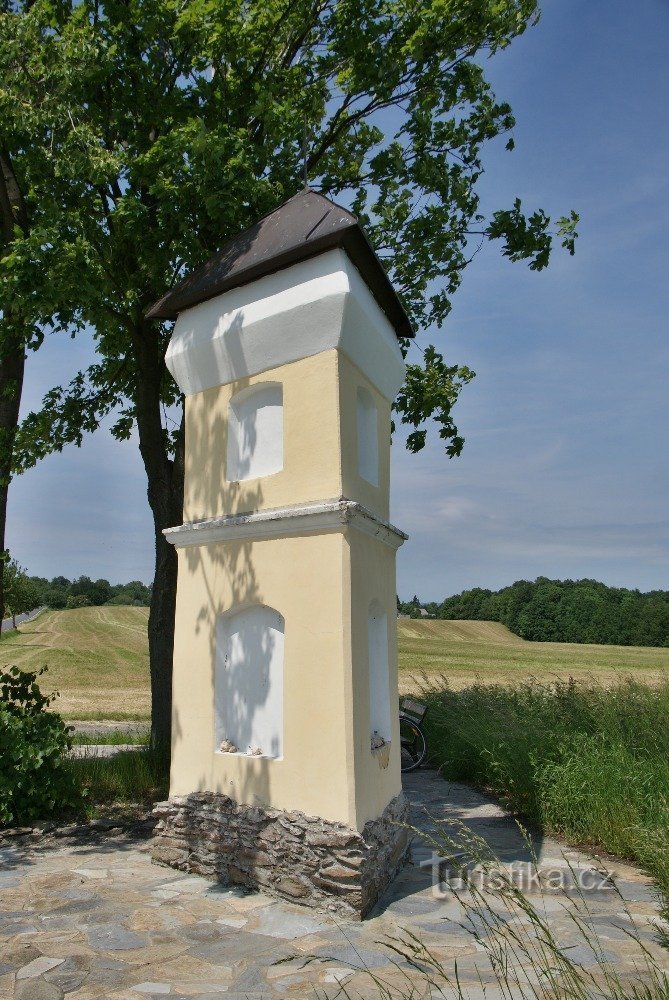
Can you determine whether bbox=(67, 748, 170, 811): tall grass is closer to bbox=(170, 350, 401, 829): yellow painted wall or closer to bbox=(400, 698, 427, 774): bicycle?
bbox=(170, 350, 401, 829): yellow painted wall

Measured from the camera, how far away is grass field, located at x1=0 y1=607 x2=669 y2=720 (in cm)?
1902

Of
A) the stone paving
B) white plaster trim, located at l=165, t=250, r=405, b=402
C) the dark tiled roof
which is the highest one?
the dark tiled roof

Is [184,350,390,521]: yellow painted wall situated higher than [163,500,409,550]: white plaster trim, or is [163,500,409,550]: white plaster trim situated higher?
[184,350,390,521]: yellow painted wall

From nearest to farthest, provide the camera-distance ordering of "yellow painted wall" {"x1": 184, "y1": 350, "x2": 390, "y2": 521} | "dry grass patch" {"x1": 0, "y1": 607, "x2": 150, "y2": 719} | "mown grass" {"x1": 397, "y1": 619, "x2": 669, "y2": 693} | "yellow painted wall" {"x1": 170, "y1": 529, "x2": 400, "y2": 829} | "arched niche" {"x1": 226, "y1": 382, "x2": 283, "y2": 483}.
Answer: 1. "yellow painted wall" {"x1": 170, "y1": 529, "x2": 400, "y2": 829}
2. "yellow painted wall" {"x1": 184, "y1": 350, "x2": 390, "y2": 521}
3. "arched niche" {"x1": 226, "y1": 382, "x2": 283, "y2": 483}
4. "dry grass patch" {"x1": 0, "y1": 607, "x2": 150, "y2": 719}
5. "mown grass" {"x1": 397, "y1": 619, "x2": 669, "y2": 693}

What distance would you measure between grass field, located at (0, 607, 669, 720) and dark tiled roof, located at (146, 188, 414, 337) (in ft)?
30.8

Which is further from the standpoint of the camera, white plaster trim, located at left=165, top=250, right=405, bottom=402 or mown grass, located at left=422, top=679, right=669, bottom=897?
mown grass, located at left=422, top=679, right=669, bottom=897

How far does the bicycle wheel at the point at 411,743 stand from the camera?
1101 cm

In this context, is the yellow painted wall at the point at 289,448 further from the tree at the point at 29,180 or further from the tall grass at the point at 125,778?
the tall grass at the point at 125,778

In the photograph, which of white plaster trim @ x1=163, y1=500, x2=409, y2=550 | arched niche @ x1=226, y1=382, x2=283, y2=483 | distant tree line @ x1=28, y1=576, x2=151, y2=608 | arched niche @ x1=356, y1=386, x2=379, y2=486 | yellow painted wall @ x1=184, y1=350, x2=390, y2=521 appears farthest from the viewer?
distant tree line @ x1=28, y1=576, x2=151, y2=608

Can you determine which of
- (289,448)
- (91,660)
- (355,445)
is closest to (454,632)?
(91,660)

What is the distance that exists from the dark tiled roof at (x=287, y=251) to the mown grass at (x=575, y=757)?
215 inches

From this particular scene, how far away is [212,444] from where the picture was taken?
7.18 m

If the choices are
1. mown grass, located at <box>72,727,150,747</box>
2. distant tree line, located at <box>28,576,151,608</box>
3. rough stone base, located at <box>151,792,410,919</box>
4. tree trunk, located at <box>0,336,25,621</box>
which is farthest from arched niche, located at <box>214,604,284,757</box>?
distant tree line, located at <box>28,576,151,608</box>

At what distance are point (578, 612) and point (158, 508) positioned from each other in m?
53.2
